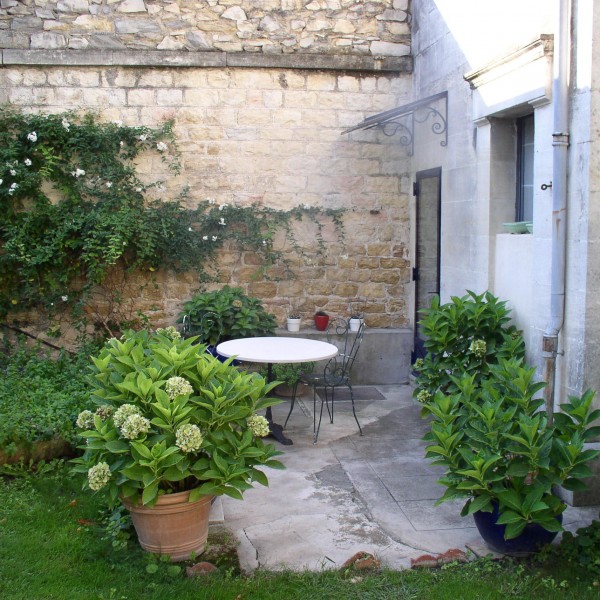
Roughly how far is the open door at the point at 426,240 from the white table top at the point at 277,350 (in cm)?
186

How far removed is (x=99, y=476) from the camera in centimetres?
370

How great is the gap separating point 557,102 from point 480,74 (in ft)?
4.58

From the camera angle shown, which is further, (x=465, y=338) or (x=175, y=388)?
(x=465, y=338)

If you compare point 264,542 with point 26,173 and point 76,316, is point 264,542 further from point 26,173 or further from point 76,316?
point 26,173

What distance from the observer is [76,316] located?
309 inches

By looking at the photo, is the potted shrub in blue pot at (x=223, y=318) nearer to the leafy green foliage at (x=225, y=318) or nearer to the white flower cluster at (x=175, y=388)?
the leafy green foliage at (x=225, y=318)

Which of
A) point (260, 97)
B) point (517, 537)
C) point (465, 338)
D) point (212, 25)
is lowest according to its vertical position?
point (517, 537)

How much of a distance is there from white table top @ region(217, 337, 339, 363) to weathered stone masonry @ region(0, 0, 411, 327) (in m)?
1.93

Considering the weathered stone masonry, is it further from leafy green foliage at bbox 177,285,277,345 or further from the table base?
the table base

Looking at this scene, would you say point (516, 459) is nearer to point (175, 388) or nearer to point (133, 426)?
point (175, 388)

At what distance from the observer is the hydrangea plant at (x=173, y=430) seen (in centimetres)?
372

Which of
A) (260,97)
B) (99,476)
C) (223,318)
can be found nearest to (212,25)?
(260,97)

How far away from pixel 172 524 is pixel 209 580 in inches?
14.4

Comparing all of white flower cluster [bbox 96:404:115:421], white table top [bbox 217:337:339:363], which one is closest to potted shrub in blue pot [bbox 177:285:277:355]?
white table top [bbox 217:337:339:363]
